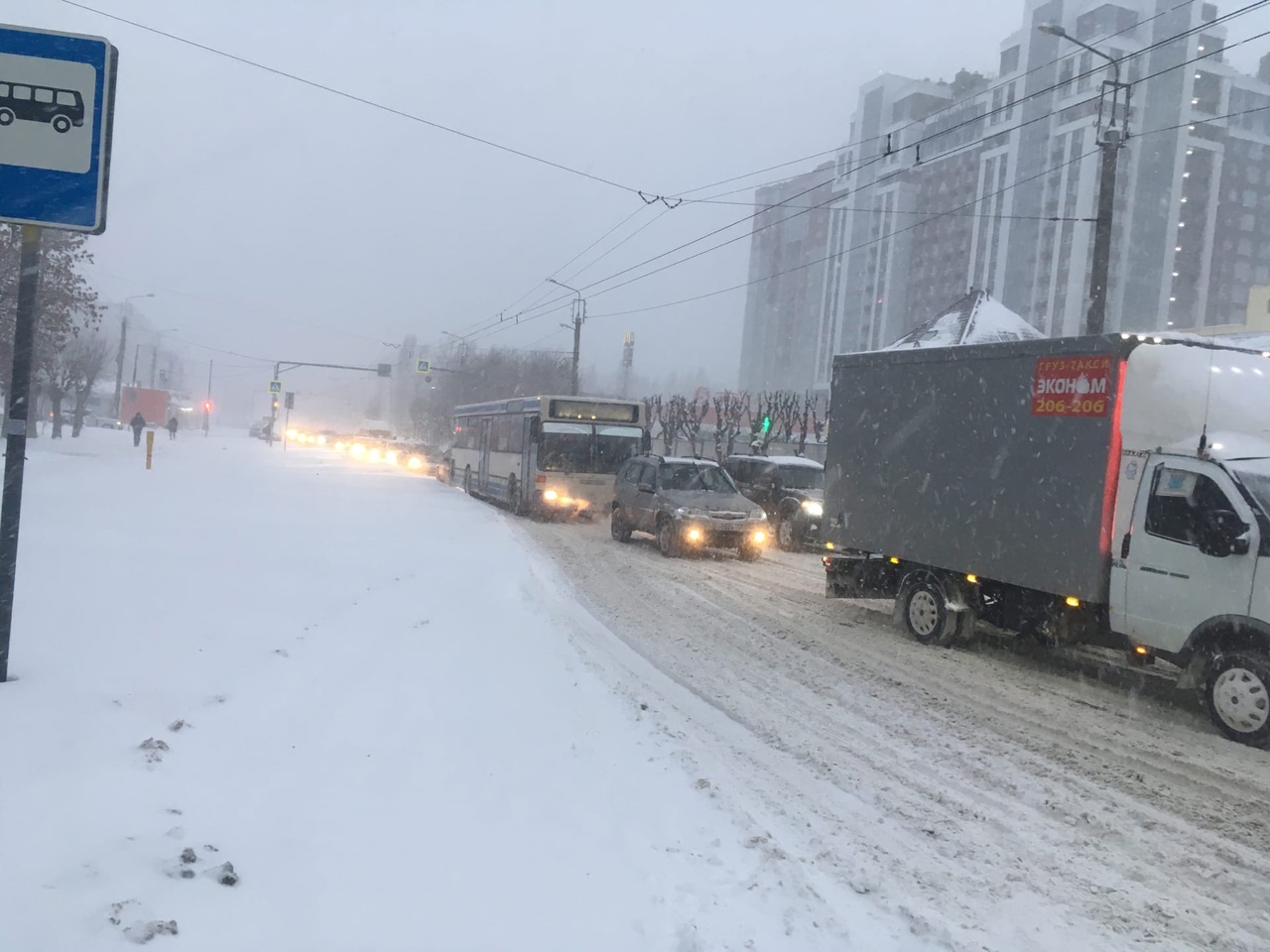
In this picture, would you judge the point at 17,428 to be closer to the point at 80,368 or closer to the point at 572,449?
the point at 572,449

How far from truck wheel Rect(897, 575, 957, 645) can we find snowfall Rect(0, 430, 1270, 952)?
28 cm

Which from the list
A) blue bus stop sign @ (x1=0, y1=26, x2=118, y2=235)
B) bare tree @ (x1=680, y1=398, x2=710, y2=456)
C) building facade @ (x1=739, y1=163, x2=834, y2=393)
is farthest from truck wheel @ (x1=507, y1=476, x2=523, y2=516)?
building facade @ (x1=739, y1=163, x2=834, y2=393)

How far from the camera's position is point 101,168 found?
→ 5.20 m

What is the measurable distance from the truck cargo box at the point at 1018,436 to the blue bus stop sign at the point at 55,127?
779 cm

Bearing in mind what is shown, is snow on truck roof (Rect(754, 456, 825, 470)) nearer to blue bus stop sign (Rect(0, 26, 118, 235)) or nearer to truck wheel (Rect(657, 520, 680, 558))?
truck wheel (Rect(657, 520, 680, 558))

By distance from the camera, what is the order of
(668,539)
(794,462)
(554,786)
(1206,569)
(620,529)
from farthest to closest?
(794,462)
(620,529)
(668,539)
(1206,569)
(554,786)

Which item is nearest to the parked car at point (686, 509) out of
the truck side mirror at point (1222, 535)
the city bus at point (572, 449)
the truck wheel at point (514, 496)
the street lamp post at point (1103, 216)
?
the city bus at point (572, 449)

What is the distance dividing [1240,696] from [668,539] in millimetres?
11434

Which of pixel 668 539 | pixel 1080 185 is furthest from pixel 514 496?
pixel 1080 185

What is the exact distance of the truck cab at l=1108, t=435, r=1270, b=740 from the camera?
698 cm

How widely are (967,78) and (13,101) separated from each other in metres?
94.1

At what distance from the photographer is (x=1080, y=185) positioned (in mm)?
71688

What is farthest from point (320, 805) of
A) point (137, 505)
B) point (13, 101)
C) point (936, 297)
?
point (936, 297)

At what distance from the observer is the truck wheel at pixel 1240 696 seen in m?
6.84
